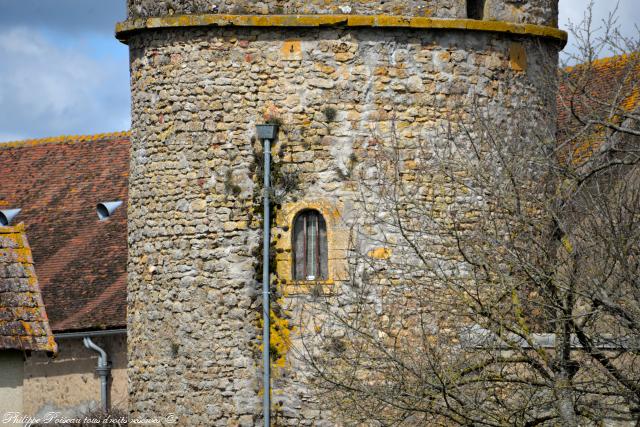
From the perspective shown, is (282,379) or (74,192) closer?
(282,379)

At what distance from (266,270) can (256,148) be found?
1219 mm

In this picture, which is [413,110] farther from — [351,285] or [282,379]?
[282,379]

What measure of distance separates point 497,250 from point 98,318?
1135cm

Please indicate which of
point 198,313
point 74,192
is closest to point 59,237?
point 74,192

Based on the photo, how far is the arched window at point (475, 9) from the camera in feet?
54.7

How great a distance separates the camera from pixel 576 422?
1158 centimetres

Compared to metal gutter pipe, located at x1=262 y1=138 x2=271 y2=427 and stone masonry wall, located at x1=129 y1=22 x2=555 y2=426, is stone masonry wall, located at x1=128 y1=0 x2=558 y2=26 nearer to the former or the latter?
stone masonry wall, located at x1=129 y1=22 x2=555 y2=426

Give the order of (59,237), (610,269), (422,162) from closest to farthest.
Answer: (610,269)
(422,162)
(59,237)

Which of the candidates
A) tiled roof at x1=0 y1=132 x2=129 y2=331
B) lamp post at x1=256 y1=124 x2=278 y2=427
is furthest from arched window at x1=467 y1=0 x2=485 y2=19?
tiled roof at x1=0 y1=132 x2=129 y2=331

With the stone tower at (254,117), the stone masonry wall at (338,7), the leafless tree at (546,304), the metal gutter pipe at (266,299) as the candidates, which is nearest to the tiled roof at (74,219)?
the stone tower at (254,117)

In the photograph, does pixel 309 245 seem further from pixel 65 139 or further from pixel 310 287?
pixel 65 139

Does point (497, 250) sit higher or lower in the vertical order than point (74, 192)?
lower

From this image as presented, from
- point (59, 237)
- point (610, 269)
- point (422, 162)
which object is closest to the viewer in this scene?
point (610, 269)

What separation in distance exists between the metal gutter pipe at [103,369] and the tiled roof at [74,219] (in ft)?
0.86
